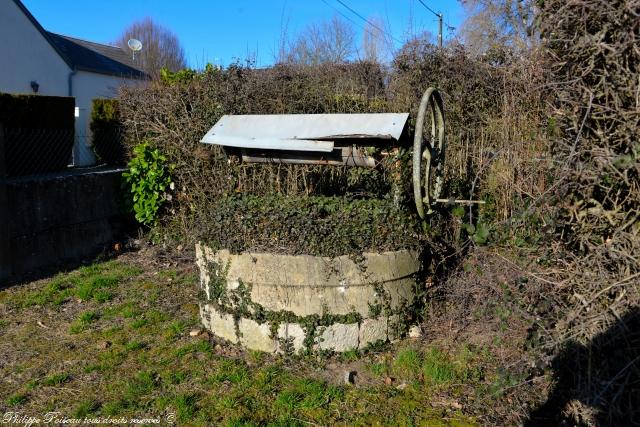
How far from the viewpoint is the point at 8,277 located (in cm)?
654

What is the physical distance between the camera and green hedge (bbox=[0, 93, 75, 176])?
23.7ft

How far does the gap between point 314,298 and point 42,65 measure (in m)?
20.4

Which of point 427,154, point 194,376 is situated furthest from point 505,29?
point 194,376

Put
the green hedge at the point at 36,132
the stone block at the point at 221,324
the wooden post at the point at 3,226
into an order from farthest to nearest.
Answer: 1. the green hedge at the point at 36,132
2. the wooden post at the point at 3,226
3. the stone block at the point at 221,324

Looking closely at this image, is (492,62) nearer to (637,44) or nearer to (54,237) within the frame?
(637,44)

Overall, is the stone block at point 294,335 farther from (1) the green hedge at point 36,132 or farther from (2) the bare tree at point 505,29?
(1) the green hedge at point 36,132

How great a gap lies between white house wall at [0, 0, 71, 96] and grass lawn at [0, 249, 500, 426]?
16785 millimetres

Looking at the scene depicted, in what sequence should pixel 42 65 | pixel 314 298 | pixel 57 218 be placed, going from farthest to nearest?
pixel 42 65, pixel 57 218, pixel 314 298

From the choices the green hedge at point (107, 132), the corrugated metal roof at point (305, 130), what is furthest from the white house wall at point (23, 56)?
the corrugated metal roof at point (305, 130)

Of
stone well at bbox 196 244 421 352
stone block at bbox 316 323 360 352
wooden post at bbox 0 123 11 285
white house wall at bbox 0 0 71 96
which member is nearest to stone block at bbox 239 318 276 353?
stone well at bbox 196 244 421 352

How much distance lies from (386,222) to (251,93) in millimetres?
3963

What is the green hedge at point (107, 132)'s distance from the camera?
898 centimetres

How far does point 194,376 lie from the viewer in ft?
13.8

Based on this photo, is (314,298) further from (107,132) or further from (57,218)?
(107,132)
